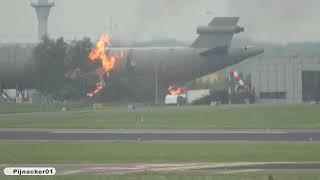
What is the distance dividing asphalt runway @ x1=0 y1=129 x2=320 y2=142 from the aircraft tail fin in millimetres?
86482

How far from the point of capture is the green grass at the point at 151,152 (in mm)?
33688

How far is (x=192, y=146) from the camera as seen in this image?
133ft

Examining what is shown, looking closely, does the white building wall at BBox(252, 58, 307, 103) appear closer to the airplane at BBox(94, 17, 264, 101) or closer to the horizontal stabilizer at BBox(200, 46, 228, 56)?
the airplane at BBox(94, 17, 264, 101)

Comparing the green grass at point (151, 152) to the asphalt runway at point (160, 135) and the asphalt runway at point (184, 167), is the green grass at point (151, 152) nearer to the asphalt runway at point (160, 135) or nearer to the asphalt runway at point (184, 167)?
the asphalt runway at point (184, 167)

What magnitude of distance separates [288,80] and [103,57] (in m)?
36.2

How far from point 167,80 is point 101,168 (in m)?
111

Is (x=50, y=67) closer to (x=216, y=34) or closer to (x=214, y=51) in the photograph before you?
(x=214, y=51)

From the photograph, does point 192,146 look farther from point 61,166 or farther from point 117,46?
point 117,46

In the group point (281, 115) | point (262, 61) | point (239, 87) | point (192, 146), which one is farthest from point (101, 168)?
point (262, 61)

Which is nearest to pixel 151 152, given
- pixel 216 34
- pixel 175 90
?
pixel 175 90

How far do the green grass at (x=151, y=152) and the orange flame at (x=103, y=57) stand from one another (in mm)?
79363

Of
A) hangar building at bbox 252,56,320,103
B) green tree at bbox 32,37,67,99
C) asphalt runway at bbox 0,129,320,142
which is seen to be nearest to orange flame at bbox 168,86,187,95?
hangar building at bbox 252,56,320,103

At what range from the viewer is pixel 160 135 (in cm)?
4981

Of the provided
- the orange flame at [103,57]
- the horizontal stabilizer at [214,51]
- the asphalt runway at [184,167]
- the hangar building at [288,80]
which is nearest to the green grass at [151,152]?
the asphalt runway at [184,167]
